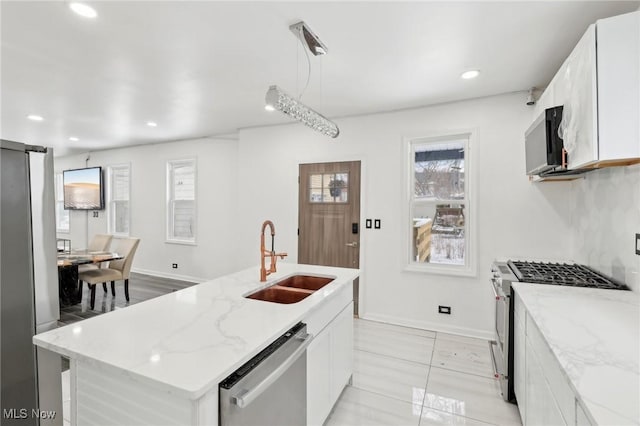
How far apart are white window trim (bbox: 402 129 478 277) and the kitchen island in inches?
85.1

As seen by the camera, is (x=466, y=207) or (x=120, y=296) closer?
(x=466, y=207)

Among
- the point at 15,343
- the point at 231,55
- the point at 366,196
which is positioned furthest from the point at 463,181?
A: the point at 15,343

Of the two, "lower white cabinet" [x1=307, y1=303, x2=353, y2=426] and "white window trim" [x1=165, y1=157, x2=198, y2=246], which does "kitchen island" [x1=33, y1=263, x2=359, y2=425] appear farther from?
"white window trim" [x1=165, y1=157, x2=198, y2=246]

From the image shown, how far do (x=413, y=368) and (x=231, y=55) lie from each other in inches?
124

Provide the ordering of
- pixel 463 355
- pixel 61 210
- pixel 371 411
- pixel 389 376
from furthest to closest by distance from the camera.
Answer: pixel 61 210 → pixel 463 355 → pixel 389 376 → pixel 371 411

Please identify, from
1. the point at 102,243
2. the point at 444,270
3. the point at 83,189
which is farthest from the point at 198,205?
the point at 444,270

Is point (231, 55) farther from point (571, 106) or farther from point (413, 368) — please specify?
point (413, 368)

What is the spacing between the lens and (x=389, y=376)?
2.57m

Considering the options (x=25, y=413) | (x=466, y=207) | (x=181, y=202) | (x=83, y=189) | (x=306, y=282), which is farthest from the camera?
(x=83, y=189)

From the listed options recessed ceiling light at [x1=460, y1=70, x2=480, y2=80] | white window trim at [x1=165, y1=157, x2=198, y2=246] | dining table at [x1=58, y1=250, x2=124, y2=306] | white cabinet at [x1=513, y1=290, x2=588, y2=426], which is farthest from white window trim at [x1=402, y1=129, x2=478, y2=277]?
dining table at [x1=58, y1=250, x2=124, y2=306]

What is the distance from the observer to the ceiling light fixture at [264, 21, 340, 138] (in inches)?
74.0

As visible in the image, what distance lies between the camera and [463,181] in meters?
3.49

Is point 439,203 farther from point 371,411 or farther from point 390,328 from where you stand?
point 371,411

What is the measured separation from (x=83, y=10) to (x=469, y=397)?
12.5ft
